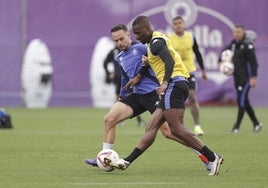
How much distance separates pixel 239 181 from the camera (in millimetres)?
10727

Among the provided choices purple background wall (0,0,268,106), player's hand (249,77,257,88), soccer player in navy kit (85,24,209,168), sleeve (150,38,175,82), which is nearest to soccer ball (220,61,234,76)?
player's hand (249,77,257,88)

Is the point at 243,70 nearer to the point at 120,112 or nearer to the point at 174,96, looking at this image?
the point at 120,112

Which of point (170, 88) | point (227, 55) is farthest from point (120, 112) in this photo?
point (227, 55)

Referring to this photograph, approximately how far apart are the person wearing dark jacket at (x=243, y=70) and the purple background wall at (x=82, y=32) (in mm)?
8892

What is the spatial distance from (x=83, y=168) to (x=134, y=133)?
22.0 ft

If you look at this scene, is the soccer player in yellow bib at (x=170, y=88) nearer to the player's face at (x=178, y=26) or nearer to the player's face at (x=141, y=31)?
the player's face at (x=141, y=31)

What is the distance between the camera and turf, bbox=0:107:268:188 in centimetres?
1077

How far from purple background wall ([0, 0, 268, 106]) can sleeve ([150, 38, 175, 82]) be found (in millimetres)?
16949

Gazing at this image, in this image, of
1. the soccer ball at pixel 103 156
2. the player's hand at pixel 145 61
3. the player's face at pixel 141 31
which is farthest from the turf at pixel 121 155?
the player's face at pixel 141 31

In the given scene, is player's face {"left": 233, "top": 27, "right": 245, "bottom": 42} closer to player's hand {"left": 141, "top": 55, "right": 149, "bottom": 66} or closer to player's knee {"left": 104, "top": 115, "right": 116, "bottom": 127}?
player's hand {"left": 141, "top": 55, "right": 149, "bottom": 66}

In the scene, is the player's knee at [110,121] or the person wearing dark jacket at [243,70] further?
the person wearing dark jacket at [243,70]

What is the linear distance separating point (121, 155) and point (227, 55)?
6613 mm

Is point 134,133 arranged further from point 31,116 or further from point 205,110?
point 205,110

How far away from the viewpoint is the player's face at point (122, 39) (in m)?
12.1
